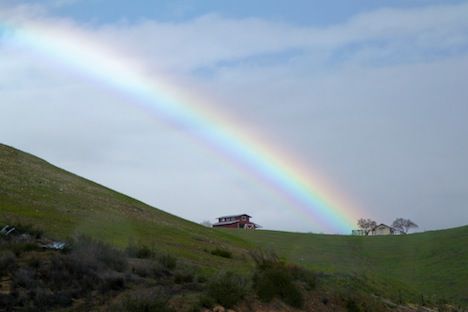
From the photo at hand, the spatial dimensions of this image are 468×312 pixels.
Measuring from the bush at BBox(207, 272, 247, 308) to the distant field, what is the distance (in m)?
33.4

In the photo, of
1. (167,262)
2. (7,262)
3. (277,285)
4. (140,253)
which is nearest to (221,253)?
(140,253)

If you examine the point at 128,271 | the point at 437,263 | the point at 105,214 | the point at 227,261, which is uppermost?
the point at 437,263

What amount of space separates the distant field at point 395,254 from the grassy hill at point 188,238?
97 mm

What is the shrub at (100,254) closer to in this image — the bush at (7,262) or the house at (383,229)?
the bush at (7,262)

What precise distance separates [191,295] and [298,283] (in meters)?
6.18

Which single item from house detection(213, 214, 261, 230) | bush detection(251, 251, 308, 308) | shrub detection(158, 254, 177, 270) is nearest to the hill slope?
shrub detection(158, 254, 177, 270)

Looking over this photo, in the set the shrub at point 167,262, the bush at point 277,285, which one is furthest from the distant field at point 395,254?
the shrub at point 167,262

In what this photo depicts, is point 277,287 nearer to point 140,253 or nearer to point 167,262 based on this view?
point 167,262

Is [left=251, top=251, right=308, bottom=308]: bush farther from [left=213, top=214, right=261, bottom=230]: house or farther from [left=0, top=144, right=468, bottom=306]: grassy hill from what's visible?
[left=213, top=214, right=261, bottom=230]: house

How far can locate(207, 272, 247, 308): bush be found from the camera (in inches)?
752

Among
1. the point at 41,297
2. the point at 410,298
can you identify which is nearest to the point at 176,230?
the point at 410,298

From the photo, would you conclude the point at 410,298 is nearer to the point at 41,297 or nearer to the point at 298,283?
the point at 298,283

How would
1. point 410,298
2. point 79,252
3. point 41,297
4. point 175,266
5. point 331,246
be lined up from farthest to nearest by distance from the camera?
point 331,246 → point 410,298 → point 175,266 → point 79,252 → point 41,297

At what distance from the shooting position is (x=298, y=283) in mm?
24156
